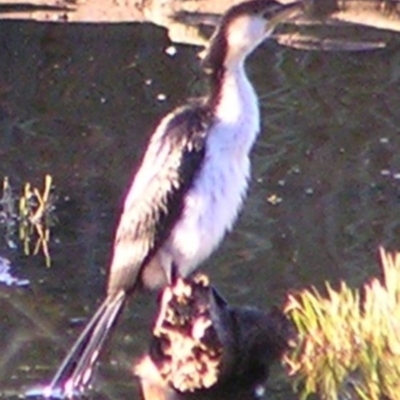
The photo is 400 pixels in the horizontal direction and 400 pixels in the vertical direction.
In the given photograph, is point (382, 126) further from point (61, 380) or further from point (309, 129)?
point (61, 380)

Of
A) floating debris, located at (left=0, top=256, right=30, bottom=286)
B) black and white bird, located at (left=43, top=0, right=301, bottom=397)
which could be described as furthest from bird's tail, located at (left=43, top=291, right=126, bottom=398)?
floating debris, located at (left=0, top=256, right=30, bottom=286)

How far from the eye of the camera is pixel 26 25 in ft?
40.0

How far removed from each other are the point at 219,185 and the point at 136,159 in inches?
118

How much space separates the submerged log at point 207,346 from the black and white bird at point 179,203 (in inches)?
6.6

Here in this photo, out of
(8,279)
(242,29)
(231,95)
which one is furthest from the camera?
(8,279)

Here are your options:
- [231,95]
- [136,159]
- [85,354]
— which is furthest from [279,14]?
[136,159]

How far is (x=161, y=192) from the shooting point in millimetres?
6574

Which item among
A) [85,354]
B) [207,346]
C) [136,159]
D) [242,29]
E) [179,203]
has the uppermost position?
[242,29]

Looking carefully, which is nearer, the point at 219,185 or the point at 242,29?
the point at 219,185

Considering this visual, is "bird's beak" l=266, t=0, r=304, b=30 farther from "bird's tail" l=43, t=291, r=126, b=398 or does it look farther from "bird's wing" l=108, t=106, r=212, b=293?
"bird's tail" l=43, t=291, r=126, b=398

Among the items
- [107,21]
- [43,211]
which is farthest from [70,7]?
[43,211]

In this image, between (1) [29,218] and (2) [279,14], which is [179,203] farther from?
(1) [29,218]

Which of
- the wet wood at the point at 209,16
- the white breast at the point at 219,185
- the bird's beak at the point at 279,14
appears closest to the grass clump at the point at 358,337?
the white breast at the point at 219,185

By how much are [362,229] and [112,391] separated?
2.16m
